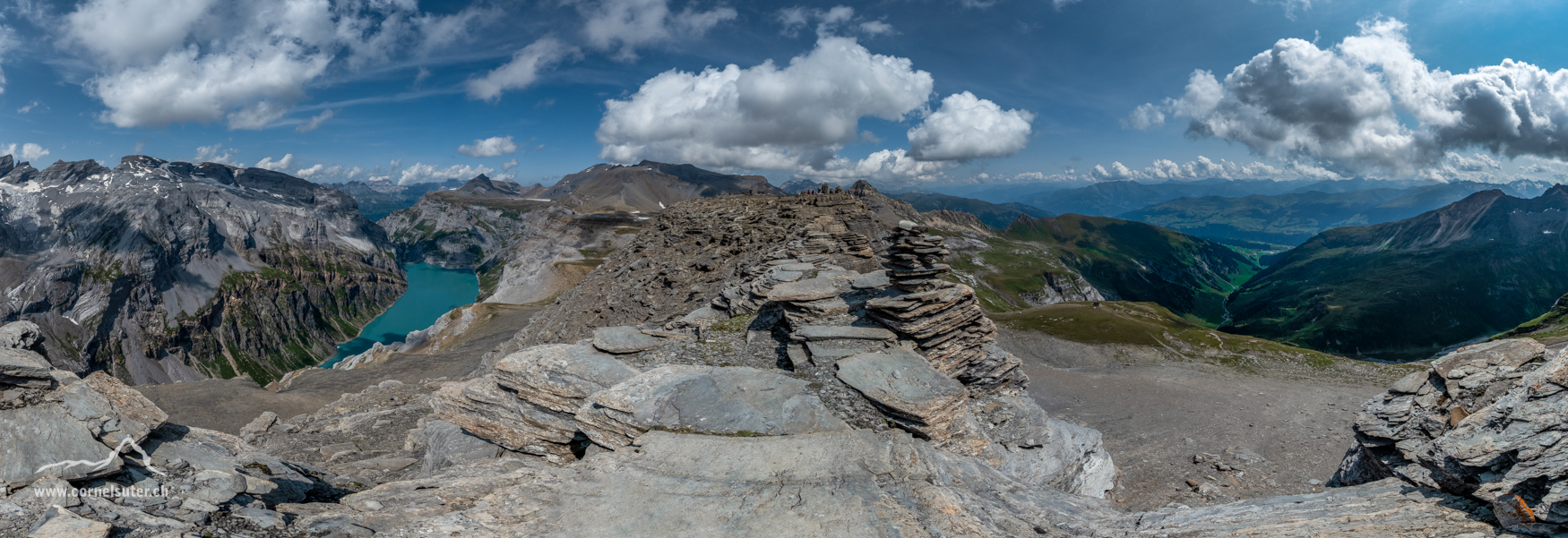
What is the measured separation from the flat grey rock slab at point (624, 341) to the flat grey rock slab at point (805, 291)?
6268mm

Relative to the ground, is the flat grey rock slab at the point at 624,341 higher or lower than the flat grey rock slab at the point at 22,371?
lower

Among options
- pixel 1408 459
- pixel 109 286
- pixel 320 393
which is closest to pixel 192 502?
pixel 1408 459

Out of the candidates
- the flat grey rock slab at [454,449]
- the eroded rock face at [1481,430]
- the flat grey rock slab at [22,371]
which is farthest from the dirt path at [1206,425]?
the flat grey rock slab at [22,371]

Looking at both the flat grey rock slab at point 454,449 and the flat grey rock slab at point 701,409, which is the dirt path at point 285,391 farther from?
the flat grey rock slab at point 701,409

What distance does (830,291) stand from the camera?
27.2 metres

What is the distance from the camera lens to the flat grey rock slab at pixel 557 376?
59.5 ft

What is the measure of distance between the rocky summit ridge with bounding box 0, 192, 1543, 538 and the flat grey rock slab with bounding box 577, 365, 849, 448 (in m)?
0.08

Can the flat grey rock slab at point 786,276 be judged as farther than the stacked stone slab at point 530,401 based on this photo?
Yes

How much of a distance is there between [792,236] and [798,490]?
33.4 metres

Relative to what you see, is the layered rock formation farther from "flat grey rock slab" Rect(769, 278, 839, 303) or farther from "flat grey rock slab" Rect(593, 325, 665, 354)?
"flat grey rock slab" Rect(593, 325, 665, 354)

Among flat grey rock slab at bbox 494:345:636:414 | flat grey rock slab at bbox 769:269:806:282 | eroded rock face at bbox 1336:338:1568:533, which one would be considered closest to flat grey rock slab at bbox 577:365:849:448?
flat grey rock slab at bbox 494:345:636:414

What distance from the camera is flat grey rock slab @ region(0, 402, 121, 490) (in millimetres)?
8508

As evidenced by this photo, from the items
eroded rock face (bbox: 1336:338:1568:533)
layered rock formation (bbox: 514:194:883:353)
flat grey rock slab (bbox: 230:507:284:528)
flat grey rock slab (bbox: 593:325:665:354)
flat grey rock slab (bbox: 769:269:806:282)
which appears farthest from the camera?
layered rock formation (bbox: 514:194:883:353)

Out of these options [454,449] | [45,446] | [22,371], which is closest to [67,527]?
[45,446]
